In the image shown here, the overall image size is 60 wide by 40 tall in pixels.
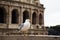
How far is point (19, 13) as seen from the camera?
35.7 meters

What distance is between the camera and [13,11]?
119ft

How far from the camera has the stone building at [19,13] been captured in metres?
33.7

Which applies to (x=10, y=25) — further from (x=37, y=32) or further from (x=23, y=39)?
(x=23, y=39)

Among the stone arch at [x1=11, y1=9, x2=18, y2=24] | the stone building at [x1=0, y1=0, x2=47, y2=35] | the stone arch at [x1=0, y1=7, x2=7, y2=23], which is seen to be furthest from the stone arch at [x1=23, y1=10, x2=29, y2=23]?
the stone arch at [x1=0, y1=7, x2=7, y2=23]

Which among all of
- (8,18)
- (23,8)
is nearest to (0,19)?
(8,18)

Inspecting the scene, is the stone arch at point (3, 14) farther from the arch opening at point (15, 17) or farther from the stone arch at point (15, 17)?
the arch opening at point (15, 17)

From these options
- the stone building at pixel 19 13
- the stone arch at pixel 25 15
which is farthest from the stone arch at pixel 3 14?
the stone arch at pixel 25 15

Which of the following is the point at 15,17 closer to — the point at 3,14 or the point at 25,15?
the point at 3,14

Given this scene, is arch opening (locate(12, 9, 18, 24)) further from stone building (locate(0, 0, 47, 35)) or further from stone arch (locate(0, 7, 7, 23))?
stone arch (locate(0, 7, 7, 23))

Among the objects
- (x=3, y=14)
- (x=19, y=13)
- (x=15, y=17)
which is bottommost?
(x=15, y=17)

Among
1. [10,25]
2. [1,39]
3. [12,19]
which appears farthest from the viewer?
[12,19]

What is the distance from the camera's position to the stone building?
33.7 meters

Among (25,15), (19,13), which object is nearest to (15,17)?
(19,13)

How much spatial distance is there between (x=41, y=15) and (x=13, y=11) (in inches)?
248
